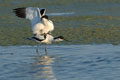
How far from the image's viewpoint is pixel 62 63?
11.8m

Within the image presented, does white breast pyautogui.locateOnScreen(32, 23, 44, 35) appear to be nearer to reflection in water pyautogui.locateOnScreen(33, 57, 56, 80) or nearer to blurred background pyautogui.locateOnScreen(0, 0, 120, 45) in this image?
blurred background pyautogui.locateOnScreen(0, 0, 120, 45)

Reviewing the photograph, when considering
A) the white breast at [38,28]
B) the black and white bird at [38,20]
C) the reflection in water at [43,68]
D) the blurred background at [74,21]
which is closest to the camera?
the reflection in water at [43,68]

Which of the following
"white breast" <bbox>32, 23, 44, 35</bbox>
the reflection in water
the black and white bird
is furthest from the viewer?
"white breast" <bbox>32, 23, 44, 35</bbox>

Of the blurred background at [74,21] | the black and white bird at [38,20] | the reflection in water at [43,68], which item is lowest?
the reflection in water at [43,68]

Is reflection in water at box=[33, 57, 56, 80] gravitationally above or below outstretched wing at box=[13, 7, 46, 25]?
below

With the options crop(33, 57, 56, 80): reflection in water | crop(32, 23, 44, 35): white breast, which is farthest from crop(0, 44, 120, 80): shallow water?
crop(32, 23, 44, 35): white breast

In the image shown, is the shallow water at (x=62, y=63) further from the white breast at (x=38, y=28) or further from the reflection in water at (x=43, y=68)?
the white breast at (x=38, y=28)

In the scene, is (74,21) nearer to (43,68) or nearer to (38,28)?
(38,28)

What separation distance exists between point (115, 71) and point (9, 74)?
7.89 feet

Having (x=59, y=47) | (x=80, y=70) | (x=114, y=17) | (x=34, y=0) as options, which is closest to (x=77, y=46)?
(x=59, y=47)

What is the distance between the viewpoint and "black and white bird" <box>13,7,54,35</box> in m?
13.8

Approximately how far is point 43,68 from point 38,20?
9.62 feet

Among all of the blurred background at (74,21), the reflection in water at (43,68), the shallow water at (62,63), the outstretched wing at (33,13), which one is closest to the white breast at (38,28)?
the outstretched wing at (33,13)

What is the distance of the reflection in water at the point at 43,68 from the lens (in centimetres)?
1014
